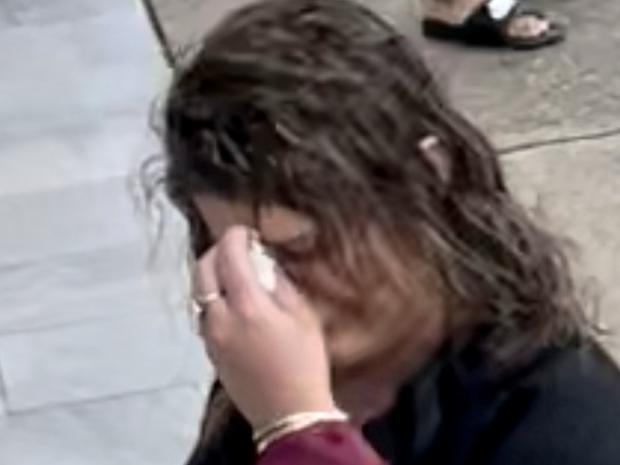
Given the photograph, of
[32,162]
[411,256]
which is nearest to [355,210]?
[411,256]

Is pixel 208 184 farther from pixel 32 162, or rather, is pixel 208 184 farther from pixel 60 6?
pixel 60 6

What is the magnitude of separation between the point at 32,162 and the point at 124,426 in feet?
4.07

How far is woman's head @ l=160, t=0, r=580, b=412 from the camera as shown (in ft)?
6.16

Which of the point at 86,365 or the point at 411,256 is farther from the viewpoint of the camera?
the point at 86,365

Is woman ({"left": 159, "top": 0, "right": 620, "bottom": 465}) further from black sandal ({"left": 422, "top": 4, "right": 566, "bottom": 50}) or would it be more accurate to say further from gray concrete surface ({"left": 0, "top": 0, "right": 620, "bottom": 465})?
black sandal ({"left": 422, "top": 4, "right": 566, "bottom": 50})

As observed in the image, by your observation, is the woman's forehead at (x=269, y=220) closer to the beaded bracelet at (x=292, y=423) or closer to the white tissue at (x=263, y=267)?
the white tissue at (x=263, y=267)

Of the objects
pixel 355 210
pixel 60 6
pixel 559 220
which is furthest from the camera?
pixel 60 6

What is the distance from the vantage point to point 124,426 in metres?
4.05

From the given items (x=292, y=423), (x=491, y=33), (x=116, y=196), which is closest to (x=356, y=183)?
(x=292, y=423)

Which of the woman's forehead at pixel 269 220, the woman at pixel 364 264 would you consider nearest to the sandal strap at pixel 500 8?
the woman at pixel 364 264

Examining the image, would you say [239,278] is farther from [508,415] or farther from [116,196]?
[116,196]

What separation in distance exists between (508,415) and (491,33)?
12.0 ft

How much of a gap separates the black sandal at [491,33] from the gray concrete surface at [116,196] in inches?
1.3

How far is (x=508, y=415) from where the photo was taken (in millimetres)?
1928
